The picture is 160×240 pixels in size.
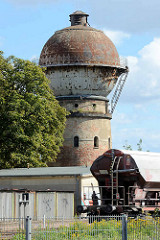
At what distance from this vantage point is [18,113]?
145 feet

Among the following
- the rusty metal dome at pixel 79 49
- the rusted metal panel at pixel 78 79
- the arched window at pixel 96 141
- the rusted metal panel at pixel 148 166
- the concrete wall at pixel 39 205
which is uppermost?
the rusty metal dome at pixel 79 49

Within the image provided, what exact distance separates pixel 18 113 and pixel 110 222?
27.9 meters

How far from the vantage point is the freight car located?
84.8ft

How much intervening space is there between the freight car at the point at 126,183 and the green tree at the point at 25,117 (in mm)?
17633

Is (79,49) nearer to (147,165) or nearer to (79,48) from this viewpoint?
(79,48)

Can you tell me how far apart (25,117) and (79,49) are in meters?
10.1

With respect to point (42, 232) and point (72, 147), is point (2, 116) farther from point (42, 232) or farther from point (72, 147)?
point (42, 232)

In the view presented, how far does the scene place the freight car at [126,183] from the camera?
25844 mm

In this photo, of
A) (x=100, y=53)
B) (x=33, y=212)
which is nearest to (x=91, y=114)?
(x=100, y=53)

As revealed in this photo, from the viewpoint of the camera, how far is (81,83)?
52.9 metres

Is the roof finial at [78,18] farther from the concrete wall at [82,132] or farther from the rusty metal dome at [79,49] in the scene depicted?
the concrete wall at [82,132]

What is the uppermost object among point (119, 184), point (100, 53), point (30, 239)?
point (100, 53)

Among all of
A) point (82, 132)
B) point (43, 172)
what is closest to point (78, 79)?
point (82, 132)

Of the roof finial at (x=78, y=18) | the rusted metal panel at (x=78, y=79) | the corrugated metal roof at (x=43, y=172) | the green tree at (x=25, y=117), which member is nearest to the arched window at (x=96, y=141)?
the rusted metal panel at (x=78, y=79)
